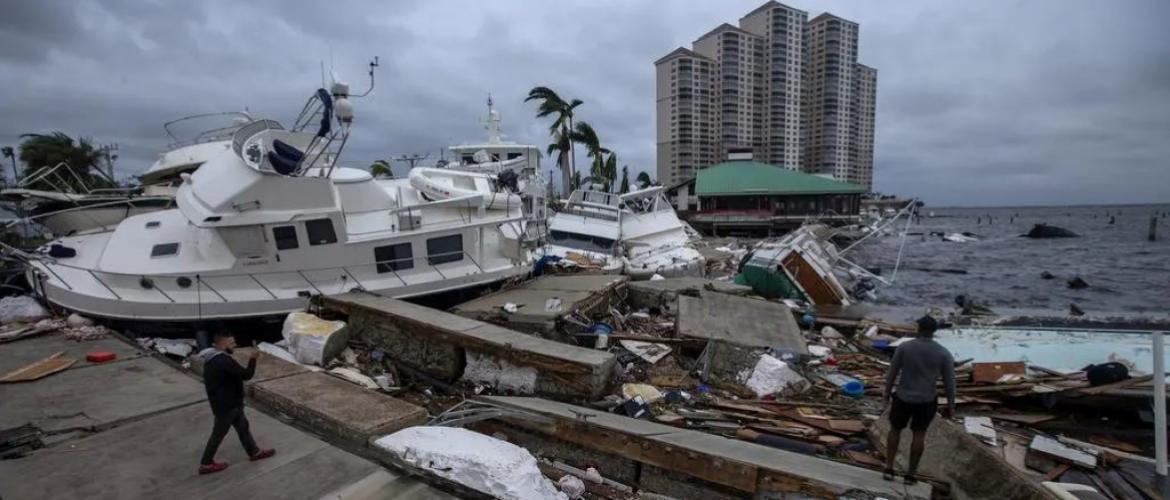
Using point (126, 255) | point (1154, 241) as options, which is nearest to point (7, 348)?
point (126, 255)

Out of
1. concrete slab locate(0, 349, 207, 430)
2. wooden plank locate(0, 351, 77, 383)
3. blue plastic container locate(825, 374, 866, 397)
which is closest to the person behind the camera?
concrete slab locate(0, 349, 207, 430)

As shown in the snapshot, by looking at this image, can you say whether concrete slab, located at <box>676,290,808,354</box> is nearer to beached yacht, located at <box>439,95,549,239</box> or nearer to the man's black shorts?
the man's black shorts

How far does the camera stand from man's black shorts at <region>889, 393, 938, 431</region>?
4.56m

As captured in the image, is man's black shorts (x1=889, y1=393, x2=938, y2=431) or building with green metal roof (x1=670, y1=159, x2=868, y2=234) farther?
building with green metal roof (x1=670, y1=159, x2=868, y2=234)

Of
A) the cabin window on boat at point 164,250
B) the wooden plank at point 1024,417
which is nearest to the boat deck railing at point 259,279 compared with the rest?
the cabin window on boat at point 164,250

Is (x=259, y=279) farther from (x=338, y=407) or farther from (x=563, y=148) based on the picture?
(x=563, y=148)

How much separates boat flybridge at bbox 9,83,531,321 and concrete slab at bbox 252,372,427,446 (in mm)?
4451

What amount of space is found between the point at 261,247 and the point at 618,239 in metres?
12.7

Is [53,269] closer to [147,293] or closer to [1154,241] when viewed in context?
[147,293]

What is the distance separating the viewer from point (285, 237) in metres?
9.85

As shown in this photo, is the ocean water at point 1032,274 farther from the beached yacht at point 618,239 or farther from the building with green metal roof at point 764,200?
the beached yacht at point 618,239

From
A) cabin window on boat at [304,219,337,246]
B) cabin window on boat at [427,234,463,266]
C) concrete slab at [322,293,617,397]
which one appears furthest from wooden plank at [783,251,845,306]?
cabin window on boat at [304,219,337,246]

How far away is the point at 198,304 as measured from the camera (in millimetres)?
9102

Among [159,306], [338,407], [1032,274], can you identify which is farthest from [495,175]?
[1032,274]
